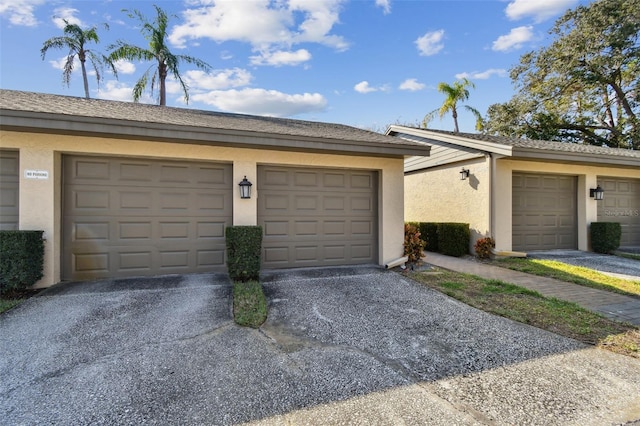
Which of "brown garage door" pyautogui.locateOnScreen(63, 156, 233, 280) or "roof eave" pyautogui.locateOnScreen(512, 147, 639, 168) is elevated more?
"roof eave" pyautogui.locateOnScreen(512, 147, 639, 168)

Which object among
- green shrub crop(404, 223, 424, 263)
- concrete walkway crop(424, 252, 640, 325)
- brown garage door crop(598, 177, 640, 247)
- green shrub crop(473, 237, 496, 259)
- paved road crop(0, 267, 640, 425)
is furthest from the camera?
brown garage door crop(598, 177, 640, 247)

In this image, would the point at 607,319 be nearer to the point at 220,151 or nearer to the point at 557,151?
the point at 557,151

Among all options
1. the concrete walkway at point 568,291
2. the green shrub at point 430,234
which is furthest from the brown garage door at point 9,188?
the green shrub at point 430,234

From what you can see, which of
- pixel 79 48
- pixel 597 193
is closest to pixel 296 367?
pixel 597 193

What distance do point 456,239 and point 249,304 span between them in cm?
673

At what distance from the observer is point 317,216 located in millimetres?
6723

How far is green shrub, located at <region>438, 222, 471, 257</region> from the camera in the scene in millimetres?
8984

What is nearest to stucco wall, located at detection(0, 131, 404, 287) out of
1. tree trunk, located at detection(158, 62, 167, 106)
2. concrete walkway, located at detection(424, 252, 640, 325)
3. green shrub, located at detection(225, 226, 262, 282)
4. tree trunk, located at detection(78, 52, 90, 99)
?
green shrub, located at detection(225, 226, 262, 282)

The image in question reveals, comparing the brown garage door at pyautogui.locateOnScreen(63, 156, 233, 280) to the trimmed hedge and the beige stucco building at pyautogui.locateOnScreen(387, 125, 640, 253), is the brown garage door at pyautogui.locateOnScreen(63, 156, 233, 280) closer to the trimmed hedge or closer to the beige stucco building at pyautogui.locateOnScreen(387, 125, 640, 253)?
the trimmed hedge

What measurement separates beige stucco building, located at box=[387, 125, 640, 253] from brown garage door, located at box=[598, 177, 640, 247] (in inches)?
1.2

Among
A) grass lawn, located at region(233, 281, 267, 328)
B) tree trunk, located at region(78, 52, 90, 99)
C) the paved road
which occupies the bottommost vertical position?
the paved road

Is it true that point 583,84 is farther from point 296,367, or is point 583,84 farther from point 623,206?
point 296,367

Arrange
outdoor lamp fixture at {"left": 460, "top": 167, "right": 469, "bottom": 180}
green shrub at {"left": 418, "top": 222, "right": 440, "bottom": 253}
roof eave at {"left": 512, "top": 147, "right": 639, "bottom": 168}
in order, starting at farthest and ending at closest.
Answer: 1. green shrub at {"left": 418, "top": 222, "right": 440, "bottom": 253}
2. outdoor lamp fixture at {"left": 460, "top": 167, "right": 469, "bottom": 180}
3. roof eave at {"left": 512, "top": 147, "right": 639, "bottom": 168}

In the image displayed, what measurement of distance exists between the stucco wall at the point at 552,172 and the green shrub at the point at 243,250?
21.1 ft
